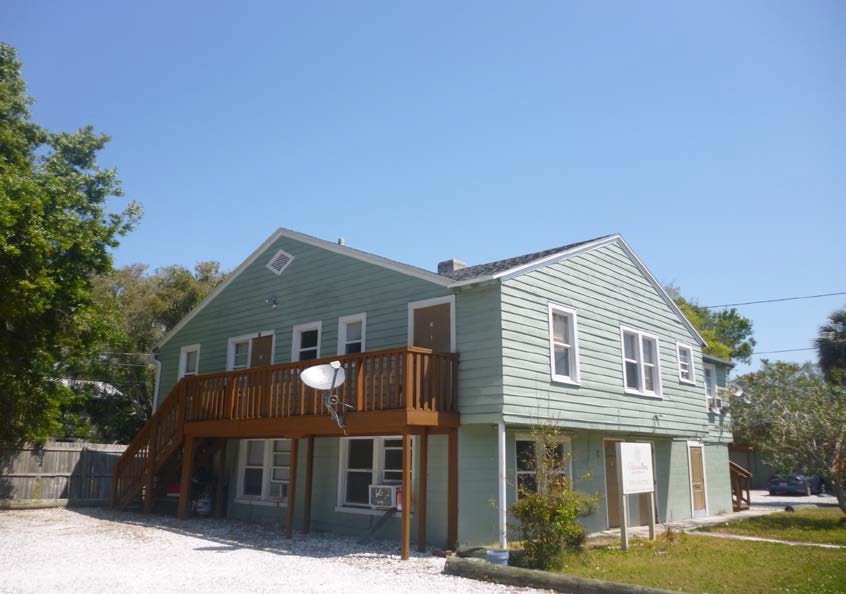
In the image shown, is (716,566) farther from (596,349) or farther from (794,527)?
(794,527)

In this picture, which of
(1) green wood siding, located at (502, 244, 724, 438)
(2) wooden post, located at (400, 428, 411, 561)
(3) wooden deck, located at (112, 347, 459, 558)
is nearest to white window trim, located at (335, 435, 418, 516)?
(3) wooden deck, located at (112, 347, 459, 558)

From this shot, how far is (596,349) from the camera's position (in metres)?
15.1

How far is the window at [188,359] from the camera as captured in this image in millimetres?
19328

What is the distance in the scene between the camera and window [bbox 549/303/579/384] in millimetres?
13898

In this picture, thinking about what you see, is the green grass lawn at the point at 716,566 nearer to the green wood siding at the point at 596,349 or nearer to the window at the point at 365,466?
the green wood siding at the point at 596,349

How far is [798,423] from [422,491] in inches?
442

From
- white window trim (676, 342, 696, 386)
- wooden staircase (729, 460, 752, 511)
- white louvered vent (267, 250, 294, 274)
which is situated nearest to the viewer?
white louvered vent (267, 250, 294, 274)

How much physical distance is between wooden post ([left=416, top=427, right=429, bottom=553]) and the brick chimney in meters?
5.84

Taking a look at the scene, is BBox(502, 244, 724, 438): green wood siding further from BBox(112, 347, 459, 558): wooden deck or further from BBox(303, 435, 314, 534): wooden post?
BBox(303, 435, 314, 534): wooden post

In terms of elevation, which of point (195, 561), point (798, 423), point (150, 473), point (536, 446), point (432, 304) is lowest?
point (195, 561)

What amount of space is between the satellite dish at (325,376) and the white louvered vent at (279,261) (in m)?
5.47

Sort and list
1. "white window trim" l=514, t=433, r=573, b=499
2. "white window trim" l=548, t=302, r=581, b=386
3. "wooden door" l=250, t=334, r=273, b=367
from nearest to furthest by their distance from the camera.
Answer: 1. "white window trim" l=514, t=433, r=573, b=499
2. "white window trim" l=548, t=302, r=581, b=386
3. "wooden door" l=250, t=334, r=273, b=367

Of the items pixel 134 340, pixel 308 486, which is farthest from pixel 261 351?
pixel 134 340

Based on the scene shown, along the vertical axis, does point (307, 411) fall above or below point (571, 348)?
below
